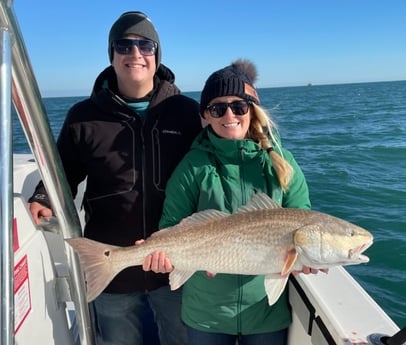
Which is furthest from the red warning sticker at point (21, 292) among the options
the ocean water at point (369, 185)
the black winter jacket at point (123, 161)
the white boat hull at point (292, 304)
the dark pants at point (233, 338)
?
the ocean water at point (369, 185)

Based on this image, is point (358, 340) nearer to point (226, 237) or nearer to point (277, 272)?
point (277, 272)

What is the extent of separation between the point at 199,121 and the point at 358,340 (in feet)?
6.21

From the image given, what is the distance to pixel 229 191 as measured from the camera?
9.02ft

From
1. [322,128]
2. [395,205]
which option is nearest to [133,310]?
[395,205]

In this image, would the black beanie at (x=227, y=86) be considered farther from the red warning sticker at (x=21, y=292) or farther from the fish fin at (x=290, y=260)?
the red warning sticker at (x=21, y=292)

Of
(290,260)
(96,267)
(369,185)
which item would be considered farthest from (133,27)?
(369,185)

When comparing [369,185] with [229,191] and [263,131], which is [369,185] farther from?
[229,191]

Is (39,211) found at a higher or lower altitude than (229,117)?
lower

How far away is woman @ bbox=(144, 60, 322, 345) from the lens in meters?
2.69

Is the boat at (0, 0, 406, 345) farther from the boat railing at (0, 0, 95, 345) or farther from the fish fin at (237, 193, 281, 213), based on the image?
the fish fin at (237, 193, 281, 213)

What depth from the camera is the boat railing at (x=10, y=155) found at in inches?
51.8

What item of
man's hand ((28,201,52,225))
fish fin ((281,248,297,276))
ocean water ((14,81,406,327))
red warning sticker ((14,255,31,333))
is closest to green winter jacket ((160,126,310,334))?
fish fin ((281,248,297,276))

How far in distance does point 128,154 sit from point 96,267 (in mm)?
880

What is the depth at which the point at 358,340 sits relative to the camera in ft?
7.31
